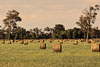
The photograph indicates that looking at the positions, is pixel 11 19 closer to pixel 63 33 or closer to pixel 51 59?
pixel 63 33

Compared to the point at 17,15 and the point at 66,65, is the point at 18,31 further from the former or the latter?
the point at 66,65

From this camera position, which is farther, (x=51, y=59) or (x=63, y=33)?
(x=63, y=33)

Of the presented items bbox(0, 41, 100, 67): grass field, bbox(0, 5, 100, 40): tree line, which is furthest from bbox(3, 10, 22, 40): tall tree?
bbox(0, 41, 100, 67): grass field

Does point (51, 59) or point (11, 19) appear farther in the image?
point (11, 19)

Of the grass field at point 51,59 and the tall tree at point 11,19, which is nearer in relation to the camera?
the grass field at point 51,59

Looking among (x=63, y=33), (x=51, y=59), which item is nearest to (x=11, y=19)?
(x=63, y=33)

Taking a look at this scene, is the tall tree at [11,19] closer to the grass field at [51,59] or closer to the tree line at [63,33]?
the tree line at [63,33]

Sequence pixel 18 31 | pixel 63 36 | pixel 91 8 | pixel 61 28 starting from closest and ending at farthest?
pixel 91 8 → pixel 18 31 → pixel 63 36 → pixel 61 28

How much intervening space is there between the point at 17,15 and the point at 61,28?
33.2 m

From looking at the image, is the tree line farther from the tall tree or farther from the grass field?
the grass field

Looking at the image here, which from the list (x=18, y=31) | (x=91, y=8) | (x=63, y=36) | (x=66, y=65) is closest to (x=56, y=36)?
(x=63, y=36)

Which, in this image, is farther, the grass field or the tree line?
the tree line

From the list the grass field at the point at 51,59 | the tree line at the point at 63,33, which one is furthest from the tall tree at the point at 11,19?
the grass field at the point at 51,59

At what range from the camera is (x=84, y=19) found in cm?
8381
